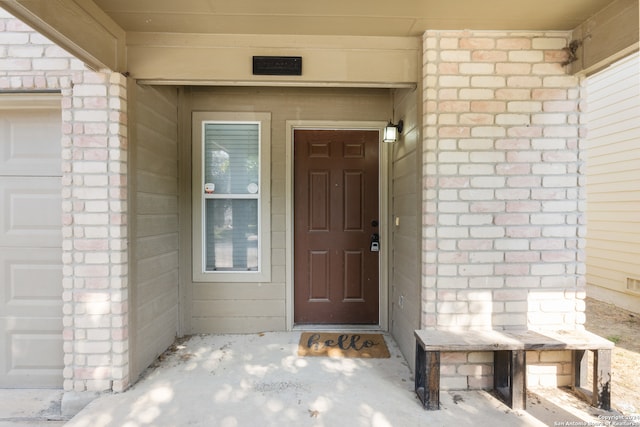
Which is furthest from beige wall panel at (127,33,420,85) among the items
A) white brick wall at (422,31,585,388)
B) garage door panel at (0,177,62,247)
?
garage door panel at (0,177,62,247)

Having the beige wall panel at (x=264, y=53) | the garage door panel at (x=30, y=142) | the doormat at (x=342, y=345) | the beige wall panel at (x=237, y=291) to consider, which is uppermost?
the beige wall panel at (x=264, y=53)

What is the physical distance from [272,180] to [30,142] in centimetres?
177

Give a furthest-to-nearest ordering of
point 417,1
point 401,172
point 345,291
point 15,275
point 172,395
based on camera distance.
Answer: point 345,291
point 401,172
point 15,275
point 172,395
point 417,1

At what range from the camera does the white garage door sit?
86.7 inches

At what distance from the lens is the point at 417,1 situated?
1776mm

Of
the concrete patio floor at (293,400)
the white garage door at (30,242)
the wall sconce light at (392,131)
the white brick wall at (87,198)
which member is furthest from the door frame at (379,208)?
the white garage door at (30,242)

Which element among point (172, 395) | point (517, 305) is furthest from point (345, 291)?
point (172, 395)

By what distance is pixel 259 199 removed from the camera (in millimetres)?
2977

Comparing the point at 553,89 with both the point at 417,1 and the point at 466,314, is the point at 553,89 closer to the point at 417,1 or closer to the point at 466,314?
the point at 417,1

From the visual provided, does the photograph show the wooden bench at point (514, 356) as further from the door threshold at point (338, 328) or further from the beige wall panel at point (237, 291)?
the beige wall panel at point (237, 291)

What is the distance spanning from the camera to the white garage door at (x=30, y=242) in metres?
2.20

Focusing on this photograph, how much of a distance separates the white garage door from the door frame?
1.72 metres

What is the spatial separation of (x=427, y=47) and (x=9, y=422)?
358 cm

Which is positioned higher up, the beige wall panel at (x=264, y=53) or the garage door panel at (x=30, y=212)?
the beige wall panel at (x=264, y=53)
